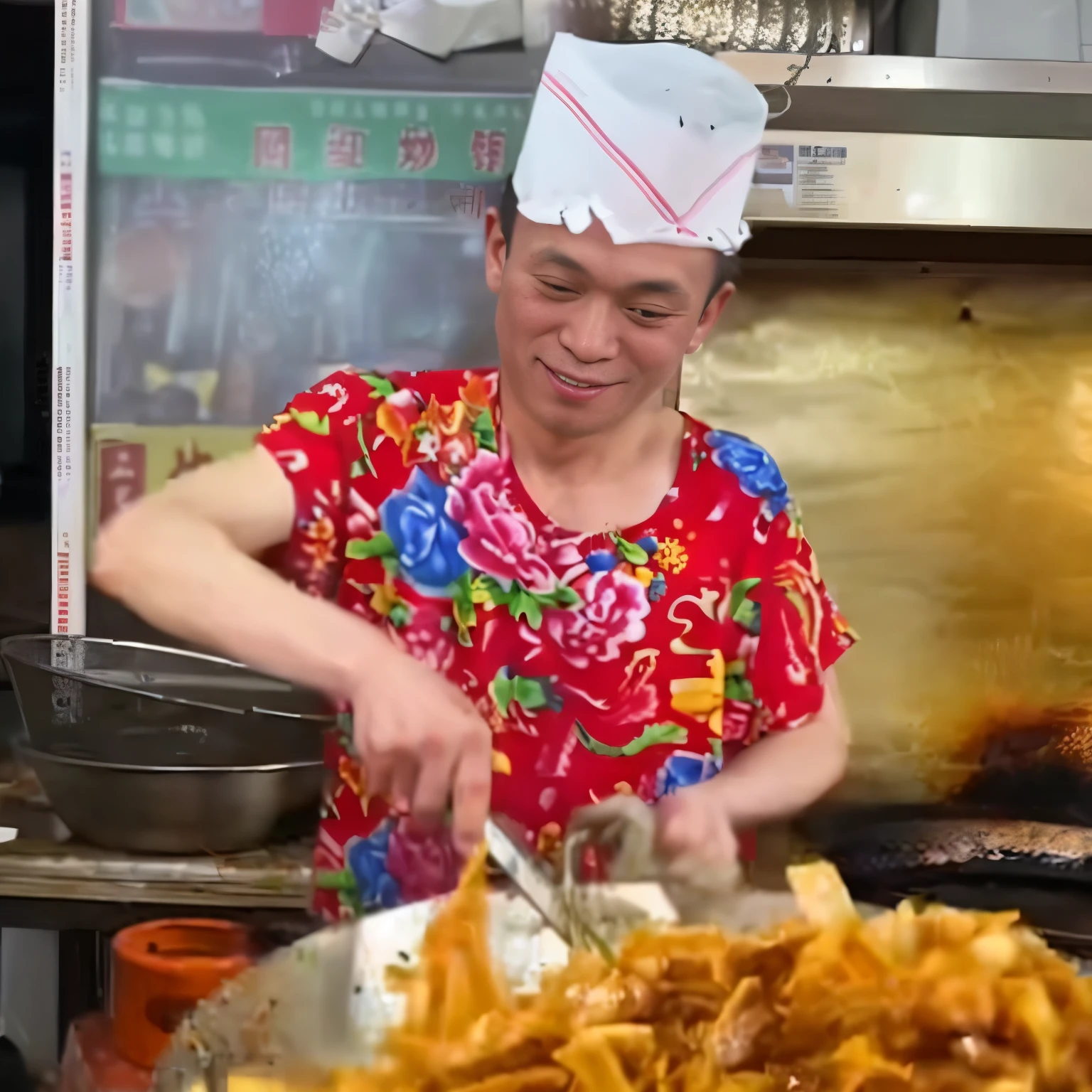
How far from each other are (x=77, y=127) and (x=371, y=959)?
75 cm

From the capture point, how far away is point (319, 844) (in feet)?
2.78

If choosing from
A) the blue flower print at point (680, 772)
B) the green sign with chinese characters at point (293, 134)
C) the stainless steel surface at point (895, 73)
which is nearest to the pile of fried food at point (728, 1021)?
the blue flower print at point (680, 772)

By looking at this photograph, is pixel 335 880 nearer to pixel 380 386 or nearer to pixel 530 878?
pixel 530 878

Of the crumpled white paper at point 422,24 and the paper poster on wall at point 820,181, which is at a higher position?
the crumpled white paper at point 422,24

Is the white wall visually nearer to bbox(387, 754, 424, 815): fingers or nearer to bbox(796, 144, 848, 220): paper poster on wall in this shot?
bbox(796, 144, 848, 220): paper poster on wall

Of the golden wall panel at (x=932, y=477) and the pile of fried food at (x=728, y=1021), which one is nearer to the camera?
the pile of fried food at (x=728, y=1021)

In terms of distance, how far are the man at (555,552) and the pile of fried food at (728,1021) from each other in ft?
0.27

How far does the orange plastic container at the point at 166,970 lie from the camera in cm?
84

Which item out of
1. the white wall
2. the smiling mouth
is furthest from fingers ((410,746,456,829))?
the white wall

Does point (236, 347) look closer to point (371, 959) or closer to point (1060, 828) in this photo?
point (371, 959)

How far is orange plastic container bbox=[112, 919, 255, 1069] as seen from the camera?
2.77 ft

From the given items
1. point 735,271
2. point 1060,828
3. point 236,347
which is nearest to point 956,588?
point 1060,828

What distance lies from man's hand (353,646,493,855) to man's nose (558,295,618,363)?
30 centimetres

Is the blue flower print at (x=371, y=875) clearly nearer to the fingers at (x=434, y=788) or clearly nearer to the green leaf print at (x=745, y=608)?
the fingers at (x=434, y=788)
